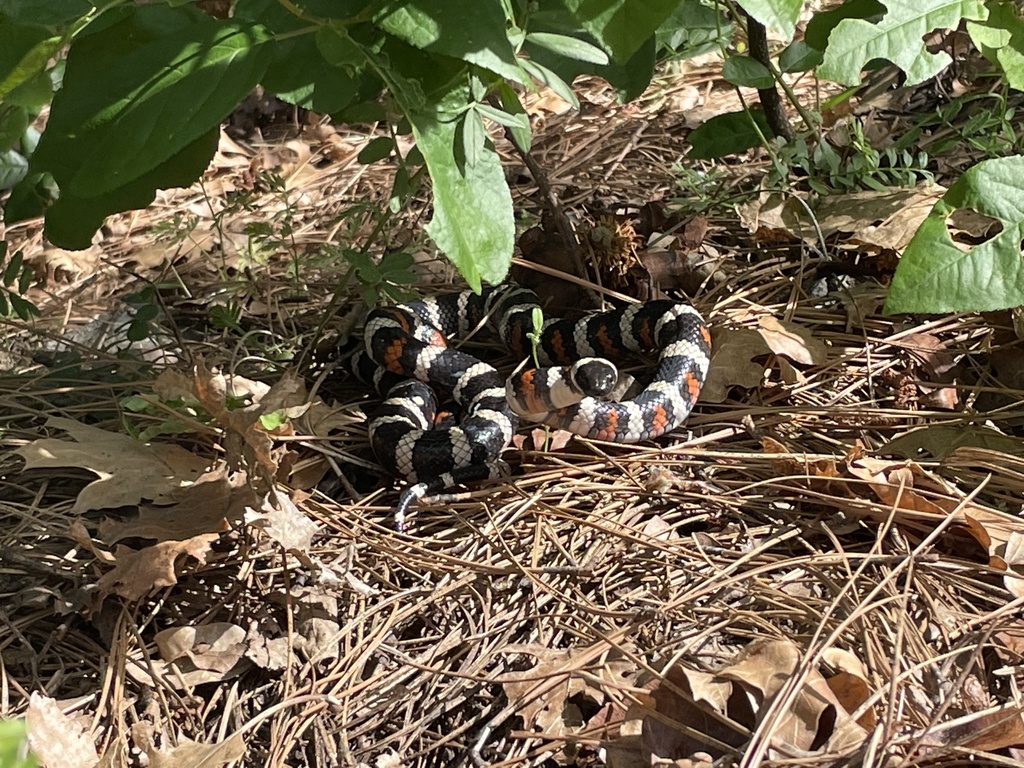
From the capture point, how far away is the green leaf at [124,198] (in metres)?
2.62

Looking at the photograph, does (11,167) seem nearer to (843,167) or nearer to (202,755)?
(202,755)

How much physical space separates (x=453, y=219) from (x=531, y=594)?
112 centimetres

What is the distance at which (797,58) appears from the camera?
→ 347cm

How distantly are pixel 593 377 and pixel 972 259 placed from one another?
4.40 feet

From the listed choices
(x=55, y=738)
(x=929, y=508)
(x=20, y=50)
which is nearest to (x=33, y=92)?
(x=20, y=50)

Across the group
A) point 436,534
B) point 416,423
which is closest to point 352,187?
point 416,423

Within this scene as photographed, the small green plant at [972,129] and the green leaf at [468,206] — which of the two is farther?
the small green plant at [972,129]

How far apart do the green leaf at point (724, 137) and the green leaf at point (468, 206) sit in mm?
1977

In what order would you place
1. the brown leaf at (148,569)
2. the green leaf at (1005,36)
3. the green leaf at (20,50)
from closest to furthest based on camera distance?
the green leaf at (20,50) < the brown leaf at (148,569) < the green leaf at (1005,36)

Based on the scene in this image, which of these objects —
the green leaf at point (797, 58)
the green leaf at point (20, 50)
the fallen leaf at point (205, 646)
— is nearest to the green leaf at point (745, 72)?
the green leaf at point (797, 58)

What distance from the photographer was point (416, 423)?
3.53 meters

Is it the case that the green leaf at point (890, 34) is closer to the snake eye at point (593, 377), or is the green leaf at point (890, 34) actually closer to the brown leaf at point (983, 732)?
the snake eye at point (593, 377)

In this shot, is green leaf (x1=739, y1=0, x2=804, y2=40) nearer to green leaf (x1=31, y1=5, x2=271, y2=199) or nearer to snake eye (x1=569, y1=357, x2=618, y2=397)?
green leaf (x1=31, y1=5, x2=271, y2=199)

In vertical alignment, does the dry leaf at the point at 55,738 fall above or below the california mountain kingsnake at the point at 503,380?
above
